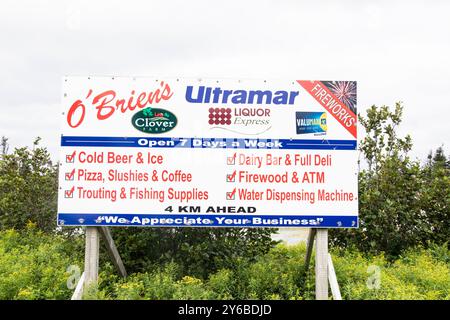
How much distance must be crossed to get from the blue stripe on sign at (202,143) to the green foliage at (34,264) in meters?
2.40

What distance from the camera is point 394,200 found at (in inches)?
436

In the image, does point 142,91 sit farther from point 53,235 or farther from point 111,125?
point 53,235

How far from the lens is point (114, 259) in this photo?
8.24m

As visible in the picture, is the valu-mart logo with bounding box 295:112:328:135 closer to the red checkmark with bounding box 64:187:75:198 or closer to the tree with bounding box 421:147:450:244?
the red checkmark with bounding box 64:187:75:198

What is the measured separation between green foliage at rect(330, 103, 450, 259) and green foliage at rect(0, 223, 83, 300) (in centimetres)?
583

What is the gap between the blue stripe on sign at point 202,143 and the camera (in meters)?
7.34

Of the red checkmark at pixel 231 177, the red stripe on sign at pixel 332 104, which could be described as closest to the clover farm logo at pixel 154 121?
the red checkmark at pixel 231 177

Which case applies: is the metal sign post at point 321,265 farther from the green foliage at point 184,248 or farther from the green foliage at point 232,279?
the green foliage at point 184,248

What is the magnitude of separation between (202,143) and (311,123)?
1.69 metres

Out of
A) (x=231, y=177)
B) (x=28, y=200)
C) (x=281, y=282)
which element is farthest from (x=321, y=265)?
(x=28, y=200)

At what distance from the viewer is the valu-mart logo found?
292 inches

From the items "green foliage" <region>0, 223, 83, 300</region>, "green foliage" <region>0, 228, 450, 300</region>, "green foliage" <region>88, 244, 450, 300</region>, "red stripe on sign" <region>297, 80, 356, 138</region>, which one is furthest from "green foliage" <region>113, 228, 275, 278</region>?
"red stripe on sign" <region>297, 80, 356, 138</region>
